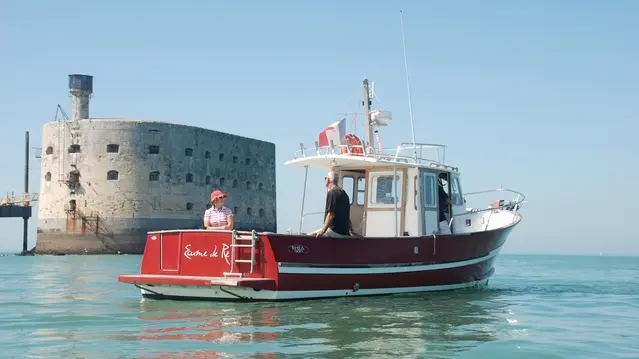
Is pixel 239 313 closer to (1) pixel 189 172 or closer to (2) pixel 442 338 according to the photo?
(2) pixel 442 338

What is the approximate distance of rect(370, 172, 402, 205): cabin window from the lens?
14016 millimetres

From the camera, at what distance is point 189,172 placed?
5053 cm

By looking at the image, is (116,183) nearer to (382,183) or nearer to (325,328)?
(382,183)

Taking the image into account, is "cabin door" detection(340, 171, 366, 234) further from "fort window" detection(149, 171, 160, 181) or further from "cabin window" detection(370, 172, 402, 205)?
"fort window" detection(149, 171, 160, 181)

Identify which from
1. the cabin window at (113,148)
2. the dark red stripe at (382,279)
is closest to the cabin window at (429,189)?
the dark red stripe at (382,279)

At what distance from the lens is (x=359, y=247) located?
481 inches

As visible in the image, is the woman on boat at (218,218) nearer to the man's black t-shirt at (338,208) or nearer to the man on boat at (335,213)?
the man on boat at (335,213)

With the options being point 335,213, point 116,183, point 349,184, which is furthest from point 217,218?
point 116,183

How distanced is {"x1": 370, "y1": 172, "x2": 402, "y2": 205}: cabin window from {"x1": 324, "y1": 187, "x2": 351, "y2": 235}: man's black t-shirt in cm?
195

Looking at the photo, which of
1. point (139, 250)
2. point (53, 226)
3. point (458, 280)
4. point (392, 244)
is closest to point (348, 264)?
point (392, 244)

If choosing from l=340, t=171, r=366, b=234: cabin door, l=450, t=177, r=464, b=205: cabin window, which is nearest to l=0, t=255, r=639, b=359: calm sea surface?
l=340, t=171, r=366, b=234: cabin door

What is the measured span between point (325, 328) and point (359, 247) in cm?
329

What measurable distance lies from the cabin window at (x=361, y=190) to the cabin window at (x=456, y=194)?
1840mm

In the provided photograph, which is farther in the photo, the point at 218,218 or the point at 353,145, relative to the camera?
the point at 353,145
